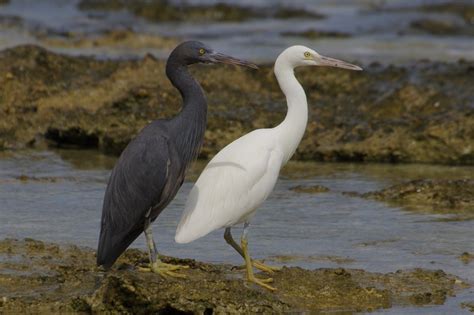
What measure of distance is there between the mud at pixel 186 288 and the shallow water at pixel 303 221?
0.33 metres

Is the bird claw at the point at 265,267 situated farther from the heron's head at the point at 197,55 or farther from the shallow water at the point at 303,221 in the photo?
the heron's head at the point at 197,55

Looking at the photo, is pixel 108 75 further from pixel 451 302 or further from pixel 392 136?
pixel 451 302

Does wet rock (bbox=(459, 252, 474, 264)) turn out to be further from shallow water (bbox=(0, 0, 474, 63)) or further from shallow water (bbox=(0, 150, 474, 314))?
shallow water (bbox=(0, 0, 474, 63))

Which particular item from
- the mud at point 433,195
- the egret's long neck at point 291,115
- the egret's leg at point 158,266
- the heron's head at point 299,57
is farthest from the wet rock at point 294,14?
the egret's leg at point 158,266

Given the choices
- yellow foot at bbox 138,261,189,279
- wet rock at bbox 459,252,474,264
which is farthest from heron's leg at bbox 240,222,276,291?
wet rock at bbox 459,252,474,264

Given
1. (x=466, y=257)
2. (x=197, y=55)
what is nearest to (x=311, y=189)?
(x=466, y=257)

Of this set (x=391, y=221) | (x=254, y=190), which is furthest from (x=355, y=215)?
(x=254, y=190)

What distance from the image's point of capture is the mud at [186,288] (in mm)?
6691

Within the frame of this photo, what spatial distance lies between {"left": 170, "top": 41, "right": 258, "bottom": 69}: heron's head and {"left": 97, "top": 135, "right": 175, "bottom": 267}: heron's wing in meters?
0.82

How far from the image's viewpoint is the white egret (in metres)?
7.65

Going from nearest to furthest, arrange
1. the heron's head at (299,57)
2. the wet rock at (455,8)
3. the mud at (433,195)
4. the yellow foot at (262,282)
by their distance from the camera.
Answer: the yellow foot at (262,282) → the heron's head at (299,57) → the mud at (433,195) → the wet rock at (455,8)

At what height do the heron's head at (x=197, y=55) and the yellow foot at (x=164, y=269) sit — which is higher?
the heron's head at (x=197, y=55)

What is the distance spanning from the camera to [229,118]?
1279 cm

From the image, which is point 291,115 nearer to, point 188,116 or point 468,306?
point 188,116
